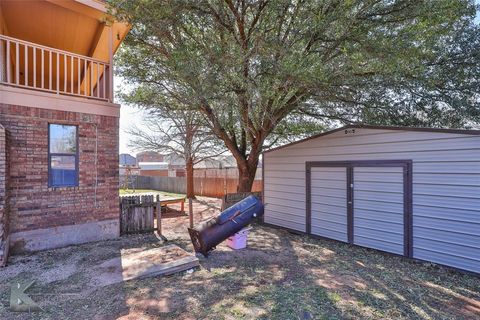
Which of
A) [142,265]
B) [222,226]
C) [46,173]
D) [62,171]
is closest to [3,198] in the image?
[46,173]

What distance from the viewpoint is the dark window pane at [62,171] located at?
640 cm

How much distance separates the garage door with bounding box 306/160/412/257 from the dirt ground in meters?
0.45

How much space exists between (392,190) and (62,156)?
702 cm

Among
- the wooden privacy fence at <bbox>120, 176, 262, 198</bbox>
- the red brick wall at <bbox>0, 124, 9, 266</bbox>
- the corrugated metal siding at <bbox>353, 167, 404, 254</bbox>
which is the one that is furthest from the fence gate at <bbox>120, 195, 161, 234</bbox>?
the wooden privacy fence at <bbox>120, 176, 262, 198</bbox>

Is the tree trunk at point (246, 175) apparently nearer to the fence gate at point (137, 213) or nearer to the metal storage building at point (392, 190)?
the metal storage building at point (392, 190)

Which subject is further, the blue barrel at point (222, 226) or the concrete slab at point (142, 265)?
the blue barrel at point (222, 226)

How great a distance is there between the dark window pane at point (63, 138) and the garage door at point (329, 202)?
5816mm

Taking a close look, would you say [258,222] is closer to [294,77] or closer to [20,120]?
[294,77]

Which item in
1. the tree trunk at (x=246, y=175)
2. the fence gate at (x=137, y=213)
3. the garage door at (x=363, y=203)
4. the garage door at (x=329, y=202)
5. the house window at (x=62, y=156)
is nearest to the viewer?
the garage door at (x=363, y=203)

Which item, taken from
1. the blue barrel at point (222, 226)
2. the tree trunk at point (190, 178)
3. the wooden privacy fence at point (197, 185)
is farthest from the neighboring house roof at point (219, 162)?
the blue barrel at point (222, 226)

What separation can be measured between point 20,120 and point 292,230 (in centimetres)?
A: 696

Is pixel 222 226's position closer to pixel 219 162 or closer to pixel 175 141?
pixel 175 141

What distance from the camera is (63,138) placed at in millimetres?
6566

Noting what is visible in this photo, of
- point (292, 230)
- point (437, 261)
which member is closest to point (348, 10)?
point (437, 261)
